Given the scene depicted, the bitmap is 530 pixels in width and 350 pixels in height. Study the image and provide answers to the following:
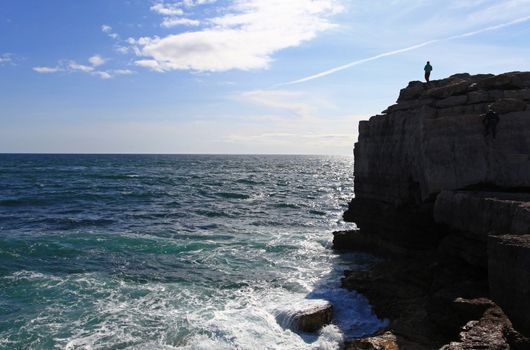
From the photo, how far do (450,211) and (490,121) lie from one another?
2986 millimetres

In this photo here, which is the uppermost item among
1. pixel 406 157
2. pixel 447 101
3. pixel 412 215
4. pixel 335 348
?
pixel 447 101

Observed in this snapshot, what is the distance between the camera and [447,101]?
15312 mm

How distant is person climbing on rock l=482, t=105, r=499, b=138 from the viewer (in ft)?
42.7

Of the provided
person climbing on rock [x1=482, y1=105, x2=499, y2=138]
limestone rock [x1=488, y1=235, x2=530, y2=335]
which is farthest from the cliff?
person climbing on rock [x1=482, y1=105, x2=499, y2=138]

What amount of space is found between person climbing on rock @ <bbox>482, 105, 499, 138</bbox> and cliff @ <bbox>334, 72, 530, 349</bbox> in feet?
0.40

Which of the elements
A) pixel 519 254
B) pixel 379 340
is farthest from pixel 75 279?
pixel 519 254

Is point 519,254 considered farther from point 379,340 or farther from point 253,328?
→ point 253,328

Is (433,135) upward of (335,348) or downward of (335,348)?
upward

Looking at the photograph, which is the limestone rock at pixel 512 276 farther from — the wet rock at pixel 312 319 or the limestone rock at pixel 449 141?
the limestone rock at pixel 449 141

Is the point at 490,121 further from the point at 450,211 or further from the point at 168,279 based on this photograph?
the point at 168,279

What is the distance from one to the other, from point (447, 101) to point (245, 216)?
58.7ft

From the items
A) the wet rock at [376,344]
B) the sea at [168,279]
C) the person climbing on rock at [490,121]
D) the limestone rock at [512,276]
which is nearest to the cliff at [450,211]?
the limestone rock at [512,276]

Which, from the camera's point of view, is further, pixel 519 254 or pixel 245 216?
pixel 245 216

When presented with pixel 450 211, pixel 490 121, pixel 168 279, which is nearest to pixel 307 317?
pixel 450 211
